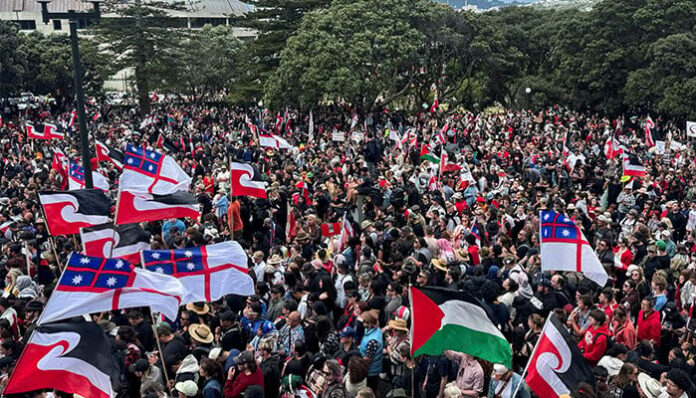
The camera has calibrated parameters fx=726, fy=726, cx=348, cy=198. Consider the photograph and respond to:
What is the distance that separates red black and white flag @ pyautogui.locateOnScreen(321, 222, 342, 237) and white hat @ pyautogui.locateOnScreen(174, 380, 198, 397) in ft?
20.3

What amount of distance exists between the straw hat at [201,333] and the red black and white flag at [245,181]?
5.32 m

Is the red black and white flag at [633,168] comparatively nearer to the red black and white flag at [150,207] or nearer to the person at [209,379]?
the red black and white flag at [150,207]

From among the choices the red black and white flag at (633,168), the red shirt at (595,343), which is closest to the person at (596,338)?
the red shirt at (595,343)

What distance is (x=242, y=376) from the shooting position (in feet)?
23.7

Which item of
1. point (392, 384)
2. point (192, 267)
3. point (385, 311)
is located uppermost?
point (192, 267)

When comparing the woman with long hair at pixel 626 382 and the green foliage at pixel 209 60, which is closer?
the woman with long hair at pixel 626 382

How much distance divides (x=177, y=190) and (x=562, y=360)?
821 cm

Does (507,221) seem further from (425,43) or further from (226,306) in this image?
(425,43)

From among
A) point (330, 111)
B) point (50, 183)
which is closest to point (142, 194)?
point (50, 183)

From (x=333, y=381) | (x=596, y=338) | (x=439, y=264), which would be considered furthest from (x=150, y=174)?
(x=596, y=338)

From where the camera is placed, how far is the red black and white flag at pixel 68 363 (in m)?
6.43

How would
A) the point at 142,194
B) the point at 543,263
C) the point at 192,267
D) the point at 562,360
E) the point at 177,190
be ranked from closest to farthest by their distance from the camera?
the point at 562,360 < the point at 192,267 < the point at 543,263 < the point at 142,194 < the point at 177,190

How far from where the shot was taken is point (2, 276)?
11672mm

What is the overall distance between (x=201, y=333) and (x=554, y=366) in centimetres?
412
